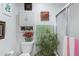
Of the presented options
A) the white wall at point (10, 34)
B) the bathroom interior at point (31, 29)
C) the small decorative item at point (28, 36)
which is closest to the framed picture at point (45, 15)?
the bathroom interior at point (31, 29)

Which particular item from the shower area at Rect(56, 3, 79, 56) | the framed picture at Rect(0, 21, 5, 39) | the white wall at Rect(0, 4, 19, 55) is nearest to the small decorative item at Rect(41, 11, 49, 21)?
the shower area at Rect(56, 3, 79, 56)

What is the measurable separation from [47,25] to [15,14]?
22.2 inches

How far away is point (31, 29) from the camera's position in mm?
2227

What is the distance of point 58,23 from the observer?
2.22 meters

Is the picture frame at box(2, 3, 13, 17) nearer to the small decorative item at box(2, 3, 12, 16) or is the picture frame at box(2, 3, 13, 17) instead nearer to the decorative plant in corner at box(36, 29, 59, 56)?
the small decorative item at box(2, 3, 12, 16)

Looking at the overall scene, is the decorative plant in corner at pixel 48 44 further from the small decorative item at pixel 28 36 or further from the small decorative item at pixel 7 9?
the small decorative item at pixel 7 9

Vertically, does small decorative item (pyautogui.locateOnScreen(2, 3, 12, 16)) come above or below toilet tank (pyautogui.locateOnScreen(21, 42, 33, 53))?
above

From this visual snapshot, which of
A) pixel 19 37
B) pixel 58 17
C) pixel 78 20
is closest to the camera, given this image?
pixel 78 20

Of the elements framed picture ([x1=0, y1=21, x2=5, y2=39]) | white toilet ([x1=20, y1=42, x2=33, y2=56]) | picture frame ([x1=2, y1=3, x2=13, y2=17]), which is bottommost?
white toilet ([x1=20, y1=42, x2=33, y2=56])

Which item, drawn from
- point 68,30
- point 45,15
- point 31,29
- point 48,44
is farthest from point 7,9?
point 68,30

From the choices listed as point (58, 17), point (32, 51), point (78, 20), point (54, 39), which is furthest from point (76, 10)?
point (32, 51)

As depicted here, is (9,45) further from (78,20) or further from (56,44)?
(78,20)

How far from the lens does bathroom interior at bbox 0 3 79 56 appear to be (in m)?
2.14

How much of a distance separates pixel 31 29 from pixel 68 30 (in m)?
0.64
